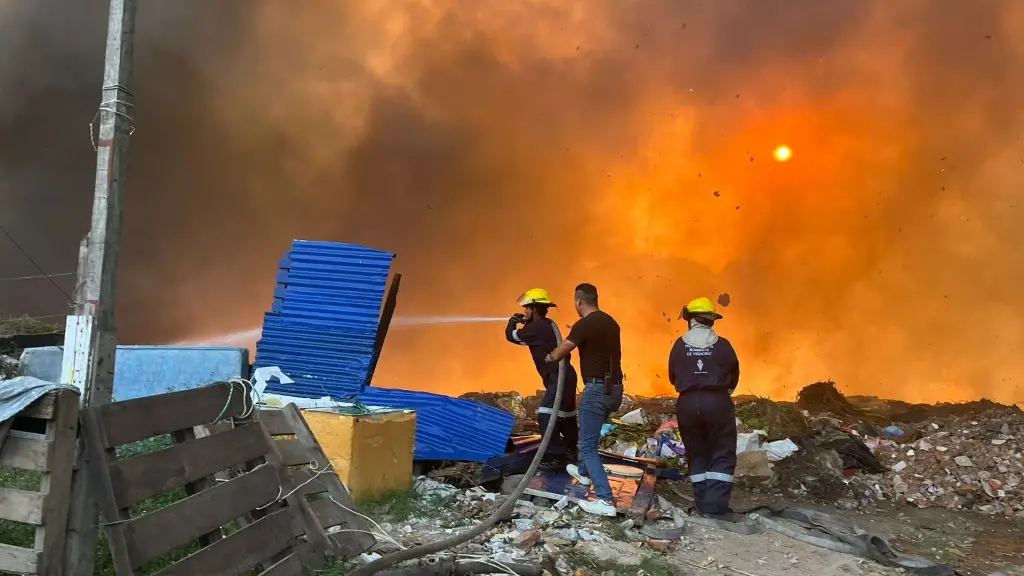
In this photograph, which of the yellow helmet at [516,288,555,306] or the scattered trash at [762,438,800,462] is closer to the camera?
the yellow helmet at [516,288,555,306]

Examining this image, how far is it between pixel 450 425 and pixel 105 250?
3227 millimetres

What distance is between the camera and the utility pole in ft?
11.7

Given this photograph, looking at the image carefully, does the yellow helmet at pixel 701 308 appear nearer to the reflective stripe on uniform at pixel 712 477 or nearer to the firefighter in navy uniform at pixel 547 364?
the reflective stripe on uniform at pixel 712 477

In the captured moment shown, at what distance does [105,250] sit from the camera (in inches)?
144

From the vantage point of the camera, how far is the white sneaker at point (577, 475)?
217 inches

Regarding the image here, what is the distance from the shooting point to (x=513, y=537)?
4105 mm

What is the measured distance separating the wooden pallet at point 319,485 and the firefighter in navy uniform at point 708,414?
8.95 feet

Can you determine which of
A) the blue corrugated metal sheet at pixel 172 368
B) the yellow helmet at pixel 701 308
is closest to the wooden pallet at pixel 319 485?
the blue corrugated metal sheet at pixel 172 368

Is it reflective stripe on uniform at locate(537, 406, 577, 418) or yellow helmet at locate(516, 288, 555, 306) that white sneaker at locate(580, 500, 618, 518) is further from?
yellow helmet at locate(516, 288, 555, 306)

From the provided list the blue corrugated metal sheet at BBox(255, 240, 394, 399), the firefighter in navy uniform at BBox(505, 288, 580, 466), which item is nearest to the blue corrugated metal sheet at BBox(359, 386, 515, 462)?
the blue corrugated metal sheet at BBox(255, 240, 394, 399)

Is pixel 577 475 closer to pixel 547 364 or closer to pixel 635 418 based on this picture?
pixel 547 364

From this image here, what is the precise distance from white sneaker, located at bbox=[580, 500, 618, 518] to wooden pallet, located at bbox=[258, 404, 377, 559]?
1.66m

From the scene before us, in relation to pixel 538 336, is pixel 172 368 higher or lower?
lower

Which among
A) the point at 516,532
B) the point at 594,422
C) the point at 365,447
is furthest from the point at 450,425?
the point at 516,532
